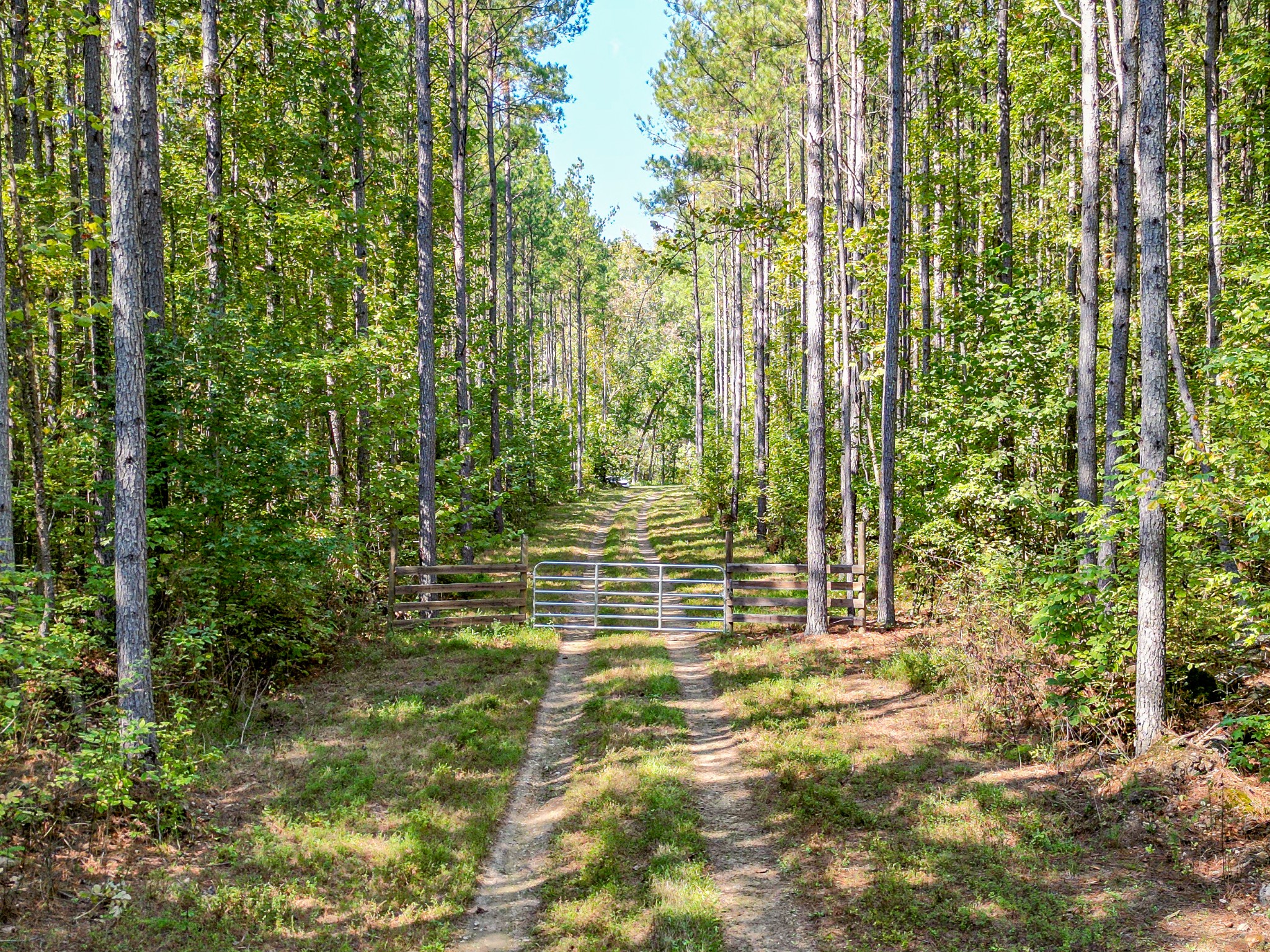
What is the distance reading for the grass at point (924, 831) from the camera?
17.3 ft

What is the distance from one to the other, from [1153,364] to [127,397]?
9899 mm

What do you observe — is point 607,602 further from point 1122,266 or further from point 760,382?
point 1122,266

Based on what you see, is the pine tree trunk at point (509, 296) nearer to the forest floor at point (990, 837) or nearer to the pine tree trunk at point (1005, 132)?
the pine tree trunk at point (1005, 132)

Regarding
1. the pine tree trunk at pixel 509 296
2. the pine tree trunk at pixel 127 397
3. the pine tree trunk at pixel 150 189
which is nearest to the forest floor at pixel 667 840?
the pine tree trunk at pixel 127 397

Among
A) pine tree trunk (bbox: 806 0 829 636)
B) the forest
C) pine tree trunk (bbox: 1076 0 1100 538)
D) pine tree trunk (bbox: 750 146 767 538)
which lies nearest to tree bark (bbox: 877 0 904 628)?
the forest

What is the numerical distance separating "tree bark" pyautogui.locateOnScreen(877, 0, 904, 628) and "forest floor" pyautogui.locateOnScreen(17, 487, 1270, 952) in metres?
3.77

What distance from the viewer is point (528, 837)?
23.2ft

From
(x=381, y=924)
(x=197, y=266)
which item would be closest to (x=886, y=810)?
(x=381, y=924)

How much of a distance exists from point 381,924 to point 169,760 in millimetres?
2533

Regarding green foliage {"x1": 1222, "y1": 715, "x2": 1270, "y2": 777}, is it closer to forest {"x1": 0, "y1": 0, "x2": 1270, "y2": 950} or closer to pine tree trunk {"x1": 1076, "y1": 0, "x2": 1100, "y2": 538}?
forest {"x1": 0, "y1": 0, "x2": 1270, "y2": 950}

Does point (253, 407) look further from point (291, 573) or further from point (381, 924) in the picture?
point (381, 924)

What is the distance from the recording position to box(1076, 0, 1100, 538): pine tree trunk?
10.7m

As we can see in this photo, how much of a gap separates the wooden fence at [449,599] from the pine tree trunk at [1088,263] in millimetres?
10195

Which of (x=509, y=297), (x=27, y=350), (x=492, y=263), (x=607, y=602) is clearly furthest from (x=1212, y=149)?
(x=509, y=297)
